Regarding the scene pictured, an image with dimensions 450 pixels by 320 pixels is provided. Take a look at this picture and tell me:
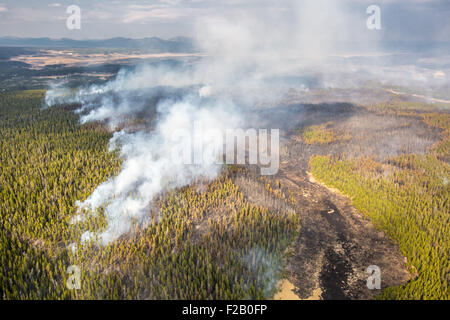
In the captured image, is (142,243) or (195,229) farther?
(195,229)

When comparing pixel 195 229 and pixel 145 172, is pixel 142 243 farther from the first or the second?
pixel 145 172

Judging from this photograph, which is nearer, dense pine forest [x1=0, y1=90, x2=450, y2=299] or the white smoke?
dense pine forest [x1=0, y1=90, x2=450, y2=299]

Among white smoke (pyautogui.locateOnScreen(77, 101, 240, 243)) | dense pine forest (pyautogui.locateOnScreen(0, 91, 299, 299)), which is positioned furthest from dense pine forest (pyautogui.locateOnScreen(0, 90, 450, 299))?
white smoke (pyautogui.locateOnScreen(77, 101, 240, 243))

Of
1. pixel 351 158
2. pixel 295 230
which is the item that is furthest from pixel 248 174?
pixel 351 158

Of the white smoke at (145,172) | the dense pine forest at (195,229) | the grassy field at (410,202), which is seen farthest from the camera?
the white smoke at (145,172)

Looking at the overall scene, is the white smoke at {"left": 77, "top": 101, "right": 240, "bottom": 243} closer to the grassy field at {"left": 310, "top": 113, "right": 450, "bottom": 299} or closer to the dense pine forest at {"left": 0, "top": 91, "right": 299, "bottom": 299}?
the dense pine forest at {"left": 0, "top": 91, "right": 299, "bottom": 299}

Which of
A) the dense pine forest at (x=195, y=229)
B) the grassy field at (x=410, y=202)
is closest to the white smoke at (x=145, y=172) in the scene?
the dense pine forest at (x=195, y=229)

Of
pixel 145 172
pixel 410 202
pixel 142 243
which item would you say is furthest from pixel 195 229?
pixel 410 202

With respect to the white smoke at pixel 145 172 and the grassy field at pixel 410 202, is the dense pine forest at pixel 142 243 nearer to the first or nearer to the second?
the white smoke at pixel 145 172

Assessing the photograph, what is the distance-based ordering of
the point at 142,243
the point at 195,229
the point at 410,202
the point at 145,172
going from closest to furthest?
the point at 142,243
the point at 195,229
the point at 410,202
the point at 145,172

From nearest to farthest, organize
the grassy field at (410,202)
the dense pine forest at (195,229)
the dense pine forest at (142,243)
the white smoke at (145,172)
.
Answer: the dense pine forest at (142,243), the dense pine forest at (195,229), the grassy field at (410,202), the white smoke at (145,172)
